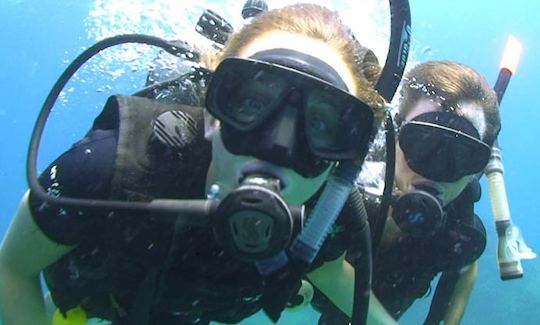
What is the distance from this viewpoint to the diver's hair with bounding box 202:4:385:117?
257 cm

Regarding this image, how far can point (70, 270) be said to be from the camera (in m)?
2.79

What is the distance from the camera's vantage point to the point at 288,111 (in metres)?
2.23

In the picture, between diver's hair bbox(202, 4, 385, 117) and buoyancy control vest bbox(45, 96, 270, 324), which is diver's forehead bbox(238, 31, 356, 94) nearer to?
diver's hair bbox(202, 4, 385, 117)

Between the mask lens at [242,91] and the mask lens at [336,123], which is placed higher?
the mask lens at [242,91]

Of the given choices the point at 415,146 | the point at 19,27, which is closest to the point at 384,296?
the point at 415,146

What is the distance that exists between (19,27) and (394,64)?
183ft

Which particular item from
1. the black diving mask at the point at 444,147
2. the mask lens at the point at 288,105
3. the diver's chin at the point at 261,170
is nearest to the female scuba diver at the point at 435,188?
the black diving mask at the point at 444,147

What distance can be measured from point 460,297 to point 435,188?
3.95ft

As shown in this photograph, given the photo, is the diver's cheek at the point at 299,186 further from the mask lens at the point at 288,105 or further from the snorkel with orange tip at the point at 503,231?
the snorkel with orange tip at the point at 503,231

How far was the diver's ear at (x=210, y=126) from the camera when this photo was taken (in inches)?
95.0

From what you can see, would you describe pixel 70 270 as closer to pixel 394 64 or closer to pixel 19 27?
pixel 394 64

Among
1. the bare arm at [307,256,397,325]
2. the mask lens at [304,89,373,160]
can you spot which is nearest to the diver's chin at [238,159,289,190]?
the mask lens at [304,89,373,160]

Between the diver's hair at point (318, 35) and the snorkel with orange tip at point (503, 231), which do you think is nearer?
the diver's hair at point (318, 35)

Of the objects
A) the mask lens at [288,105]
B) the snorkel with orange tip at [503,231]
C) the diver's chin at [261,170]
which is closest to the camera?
the diver's chin at [261,170]
